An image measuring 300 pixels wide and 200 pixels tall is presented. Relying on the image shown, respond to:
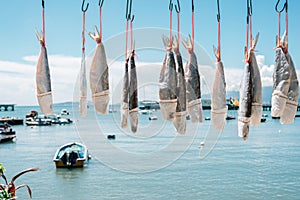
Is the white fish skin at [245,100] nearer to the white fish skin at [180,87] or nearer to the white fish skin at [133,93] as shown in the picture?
the white fish skin at [180,87]

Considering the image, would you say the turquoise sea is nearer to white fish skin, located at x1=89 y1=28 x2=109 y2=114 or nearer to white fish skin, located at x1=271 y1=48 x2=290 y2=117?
white fish skin, located at x1=89 y1=28 x2=109 y2=114

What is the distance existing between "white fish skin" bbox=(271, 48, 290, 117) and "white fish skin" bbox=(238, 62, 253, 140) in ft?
0.88

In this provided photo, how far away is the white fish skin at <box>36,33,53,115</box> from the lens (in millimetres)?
4094

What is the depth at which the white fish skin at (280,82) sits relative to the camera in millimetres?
3898

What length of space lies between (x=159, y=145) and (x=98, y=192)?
824 inches

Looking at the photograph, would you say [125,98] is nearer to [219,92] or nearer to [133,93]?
[133,93]

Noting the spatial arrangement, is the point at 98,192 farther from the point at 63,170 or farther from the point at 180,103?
the point at 180,103

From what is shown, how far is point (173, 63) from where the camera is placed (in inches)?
154

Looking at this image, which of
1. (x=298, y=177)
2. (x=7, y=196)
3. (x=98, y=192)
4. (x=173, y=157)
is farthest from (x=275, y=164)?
(x=7, y=196)

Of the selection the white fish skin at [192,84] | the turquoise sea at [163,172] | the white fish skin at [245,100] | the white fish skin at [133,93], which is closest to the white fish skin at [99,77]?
the white fish skin at [133,93]

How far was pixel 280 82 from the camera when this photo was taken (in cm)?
393

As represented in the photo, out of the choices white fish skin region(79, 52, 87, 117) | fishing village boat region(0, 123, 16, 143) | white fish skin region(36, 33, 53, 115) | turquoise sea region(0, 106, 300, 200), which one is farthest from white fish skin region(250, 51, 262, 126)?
fishing village boat region(0, 123, 16, 143)

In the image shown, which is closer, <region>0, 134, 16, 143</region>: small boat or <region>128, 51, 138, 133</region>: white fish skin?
<region>128, 51, 138, 133</region>: white fish skin

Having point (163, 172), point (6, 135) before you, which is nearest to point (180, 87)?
point (163, 172)
